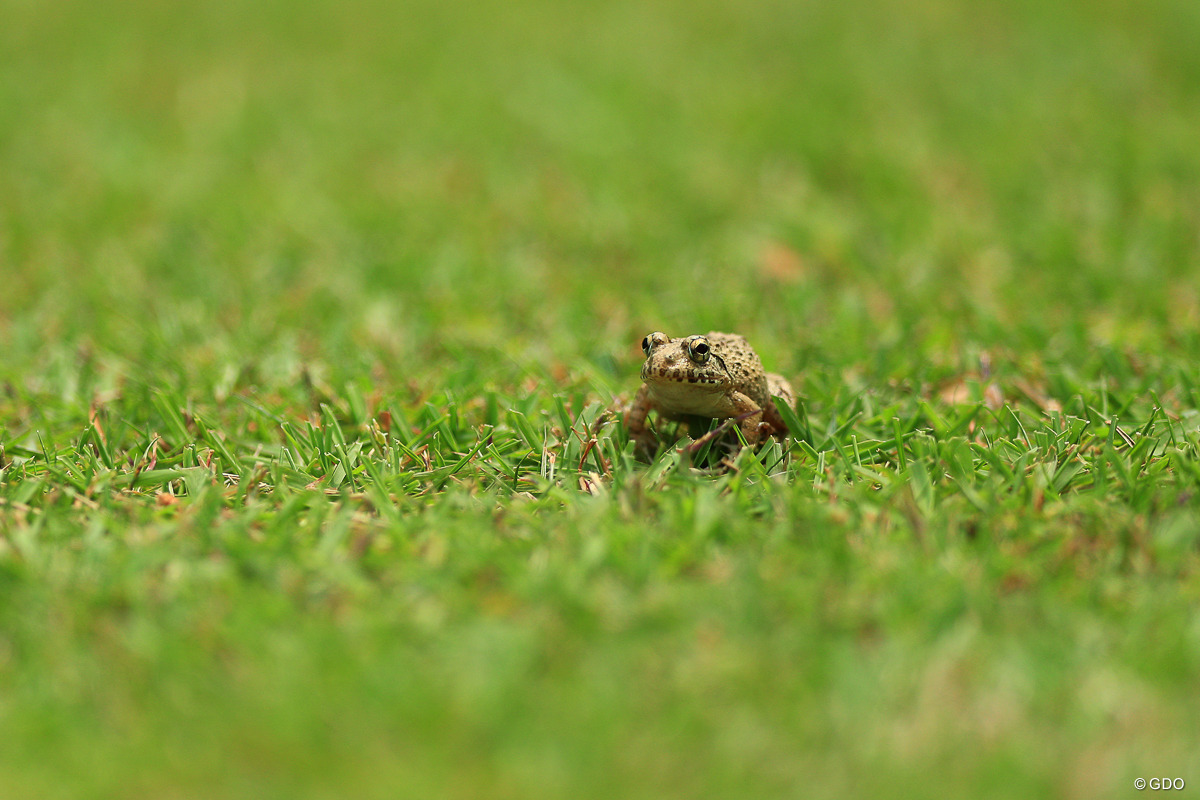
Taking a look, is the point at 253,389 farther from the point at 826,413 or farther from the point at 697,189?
the point at 697,189

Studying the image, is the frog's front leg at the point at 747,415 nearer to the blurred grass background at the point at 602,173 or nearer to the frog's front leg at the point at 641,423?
the frog's front leg at the point at 641,423

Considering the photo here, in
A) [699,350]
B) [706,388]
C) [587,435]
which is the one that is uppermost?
[699,350]

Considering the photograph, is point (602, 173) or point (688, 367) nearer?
point (688, 367)

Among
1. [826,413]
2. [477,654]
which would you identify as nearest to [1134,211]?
[826,413]

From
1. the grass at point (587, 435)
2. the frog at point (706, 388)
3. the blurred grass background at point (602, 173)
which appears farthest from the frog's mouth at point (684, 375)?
the blurred grass background at point (602, 173)

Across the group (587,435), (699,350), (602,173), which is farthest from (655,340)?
(602,173)

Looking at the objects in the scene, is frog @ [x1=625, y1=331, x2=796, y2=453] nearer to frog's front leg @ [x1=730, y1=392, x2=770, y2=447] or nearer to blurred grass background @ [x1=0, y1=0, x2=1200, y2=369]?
frog's front leg @ [x1=730, y1=392, x2=770, y2=447]

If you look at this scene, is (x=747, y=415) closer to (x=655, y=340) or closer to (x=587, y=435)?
(x=655, y=340)
